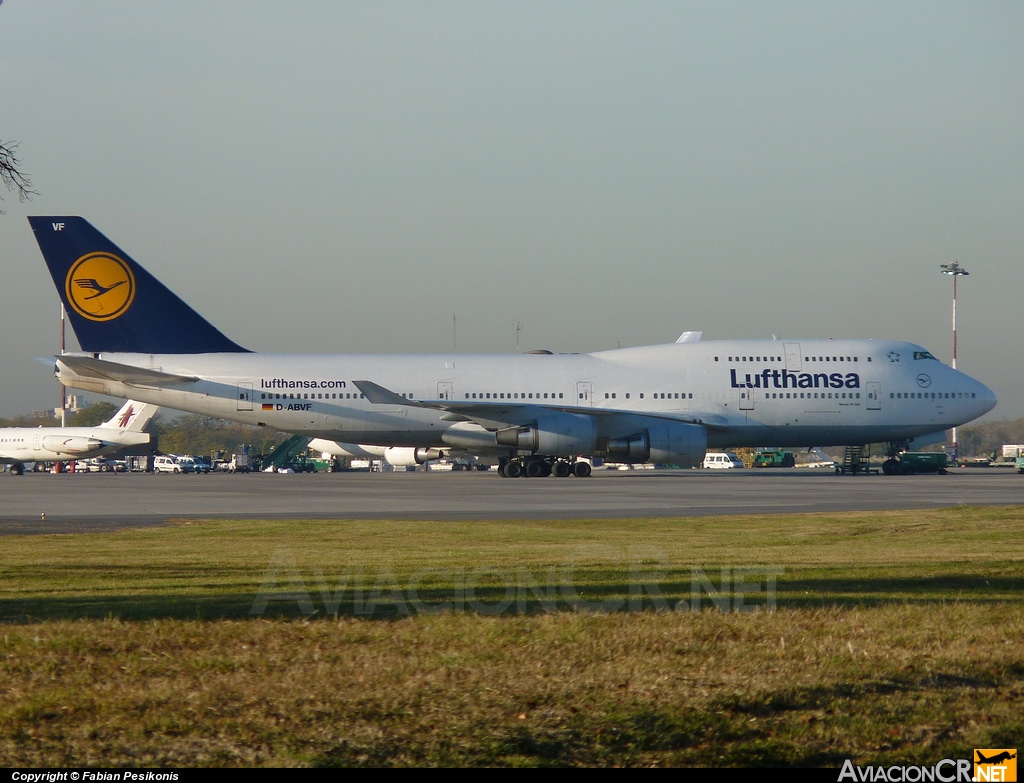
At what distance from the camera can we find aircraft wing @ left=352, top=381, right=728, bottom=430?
137 feet

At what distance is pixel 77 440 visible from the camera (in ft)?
262

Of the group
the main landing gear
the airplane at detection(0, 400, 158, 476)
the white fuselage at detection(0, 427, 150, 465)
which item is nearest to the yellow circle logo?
the main landing gear

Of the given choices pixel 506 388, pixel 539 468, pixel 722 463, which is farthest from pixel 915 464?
pixel 722 463

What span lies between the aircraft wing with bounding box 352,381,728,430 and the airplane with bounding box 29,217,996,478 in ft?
0.28

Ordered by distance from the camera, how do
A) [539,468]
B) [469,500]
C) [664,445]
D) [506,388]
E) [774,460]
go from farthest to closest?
[774,460]
[539,468]
[506,388]
[664,445]
[469,500]

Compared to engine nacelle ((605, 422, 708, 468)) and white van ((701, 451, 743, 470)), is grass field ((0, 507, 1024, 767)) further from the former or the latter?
white van ((701, 451, 743, 470))

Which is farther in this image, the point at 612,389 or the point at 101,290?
the point at 612,389

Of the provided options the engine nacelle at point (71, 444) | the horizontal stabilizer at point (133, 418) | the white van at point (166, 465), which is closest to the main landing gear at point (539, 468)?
the horizontal stabilizer at point (133, 418)

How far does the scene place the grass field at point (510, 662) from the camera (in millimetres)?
5535

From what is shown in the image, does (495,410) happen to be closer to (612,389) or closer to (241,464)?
(612,389)

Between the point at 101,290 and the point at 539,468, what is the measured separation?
1897 cm

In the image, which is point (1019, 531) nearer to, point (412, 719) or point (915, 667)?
point (915, 667)

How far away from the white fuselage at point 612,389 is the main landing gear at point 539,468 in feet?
7.81

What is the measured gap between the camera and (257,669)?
680 centimetres
